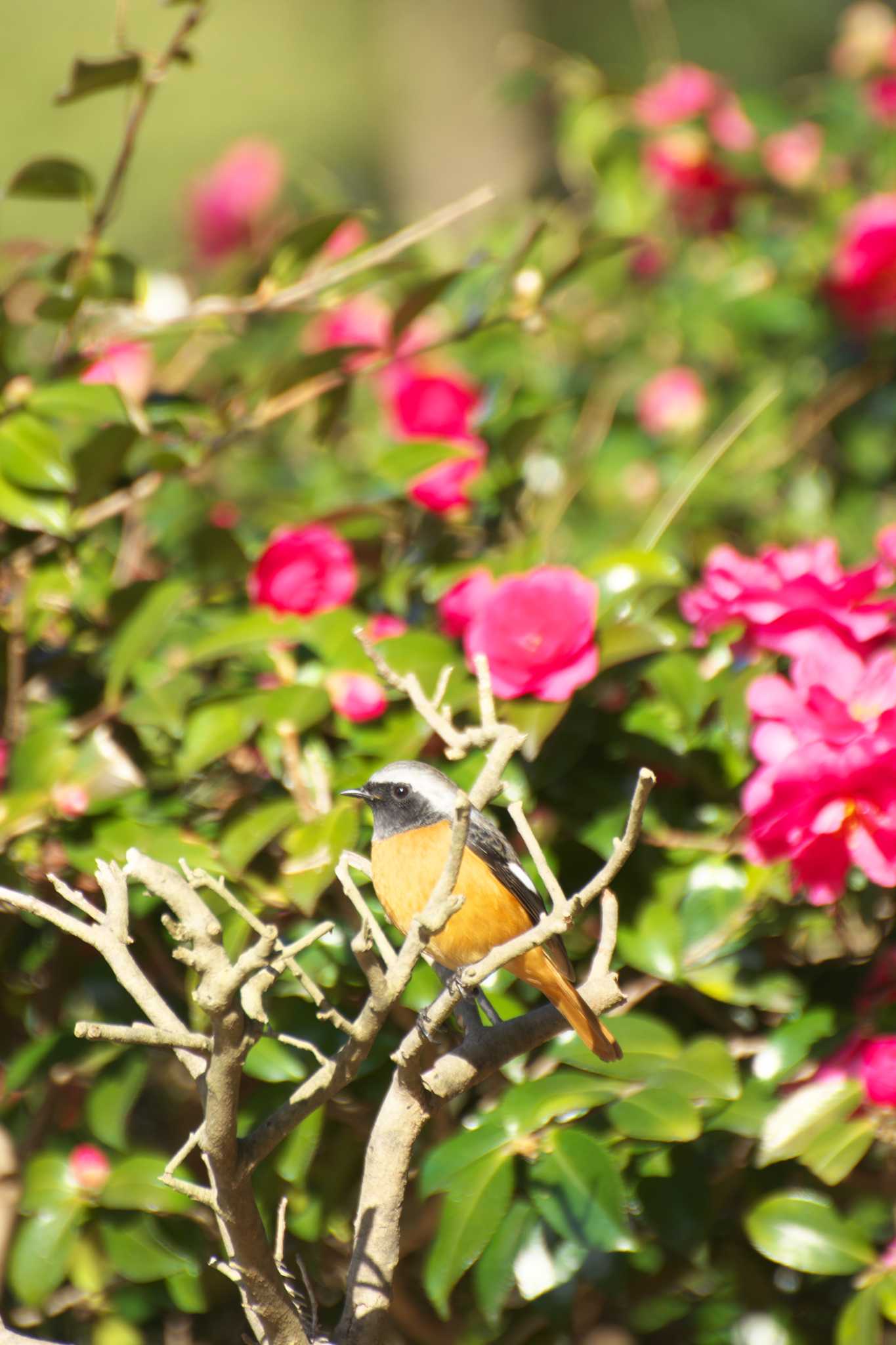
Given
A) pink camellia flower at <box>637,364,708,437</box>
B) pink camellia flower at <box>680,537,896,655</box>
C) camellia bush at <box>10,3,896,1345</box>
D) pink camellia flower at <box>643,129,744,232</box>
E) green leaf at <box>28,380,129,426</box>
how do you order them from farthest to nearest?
pink camellia flower at <box>643,129,744,232</box>
pink camellia flower at <box>637,364,708,437</box>
green leaf at <box>28,380,129,426</box>
pink camellia flower at <box>680,537,896,655</box>
camellia bush at <box>10,3,896,1345</box>

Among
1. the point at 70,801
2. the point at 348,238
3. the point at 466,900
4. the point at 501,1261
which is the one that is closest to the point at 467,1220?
the point at 501,1261

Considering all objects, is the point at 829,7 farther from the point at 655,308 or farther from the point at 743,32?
the point at 655,308

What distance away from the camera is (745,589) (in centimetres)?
147

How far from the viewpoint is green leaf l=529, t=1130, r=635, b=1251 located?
1.22m

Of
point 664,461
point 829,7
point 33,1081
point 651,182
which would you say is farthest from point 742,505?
point 829,7

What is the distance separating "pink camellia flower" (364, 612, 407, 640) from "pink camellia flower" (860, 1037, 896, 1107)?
2.28 ft

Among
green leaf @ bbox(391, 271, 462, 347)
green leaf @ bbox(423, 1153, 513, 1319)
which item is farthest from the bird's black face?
green leaf @ bbox(391, 271, 462, 347)

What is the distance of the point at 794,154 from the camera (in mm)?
2891

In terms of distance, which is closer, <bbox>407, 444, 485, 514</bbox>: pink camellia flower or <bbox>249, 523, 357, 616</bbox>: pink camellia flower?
<bbox>249, 523, 357, 616</bbox>: pink camellia flower

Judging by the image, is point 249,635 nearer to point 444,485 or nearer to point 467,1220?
point 444,485

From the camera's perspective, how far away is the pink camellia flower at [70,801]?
4.99 feet

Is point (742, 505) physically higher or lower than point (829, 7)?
higher

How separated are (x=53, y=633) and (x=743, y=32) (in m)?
8.40

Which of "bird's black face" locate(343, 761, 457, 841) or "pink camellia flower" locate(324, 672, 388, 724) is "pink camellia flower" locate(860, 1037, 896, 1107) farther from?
"pink camellia flower" locate(324, 672, 388, 724)
